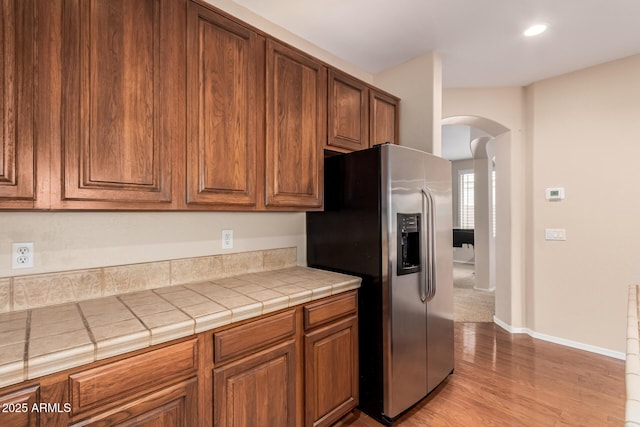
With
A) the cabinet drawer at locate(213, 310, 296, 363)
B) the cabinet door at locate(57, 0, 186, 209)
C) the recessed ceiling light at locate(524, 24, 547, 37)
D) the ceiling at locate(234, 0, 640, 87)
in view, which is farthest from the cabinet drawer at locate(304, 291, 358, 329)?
the recessed ceiling light at locate(524, 24, 547, 37)

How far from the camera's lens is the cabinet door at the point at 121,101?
118cm

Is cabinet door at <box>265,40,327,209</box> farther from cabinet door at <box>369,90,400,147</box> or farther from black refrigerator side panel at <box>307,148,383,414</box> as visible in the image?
cabinet door at <box>369,90,400,147</box>

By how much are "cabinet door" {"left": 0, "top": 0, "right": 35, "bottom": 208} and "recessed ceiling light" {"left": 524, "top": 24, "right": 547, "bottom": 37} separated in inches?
118

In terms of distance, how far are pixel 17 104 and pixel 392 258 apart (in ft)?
6.09

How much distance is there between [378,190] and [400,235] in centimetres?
32

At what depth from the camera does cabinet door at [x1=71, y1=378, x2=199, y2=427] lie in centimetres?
100

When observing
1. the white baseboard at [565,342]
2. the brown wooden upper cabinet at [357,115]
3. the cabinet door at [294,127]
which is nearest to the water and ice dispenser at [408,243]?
the cabinet door at [294,127]

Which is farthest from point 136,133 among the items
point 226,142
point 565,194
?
point 565,194

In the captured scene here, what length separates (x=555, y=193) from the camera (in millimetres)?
3090

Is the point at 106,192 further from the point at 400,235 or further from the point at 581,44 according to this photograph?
the point at 581,44

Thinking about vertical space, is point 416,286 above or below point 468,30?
below

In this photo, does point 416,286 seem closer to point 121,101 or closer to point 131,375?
point 131,375

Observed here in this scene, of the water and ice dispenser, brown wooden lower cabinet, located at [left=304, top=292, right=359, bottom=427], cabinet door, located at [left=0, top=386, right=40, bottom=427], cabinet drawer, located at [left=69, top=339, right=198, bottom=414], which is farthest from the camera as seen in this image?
the water and ice dispenser

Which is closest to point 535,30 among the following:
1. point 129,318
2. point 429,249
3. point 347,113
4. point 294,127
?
point 347,113
